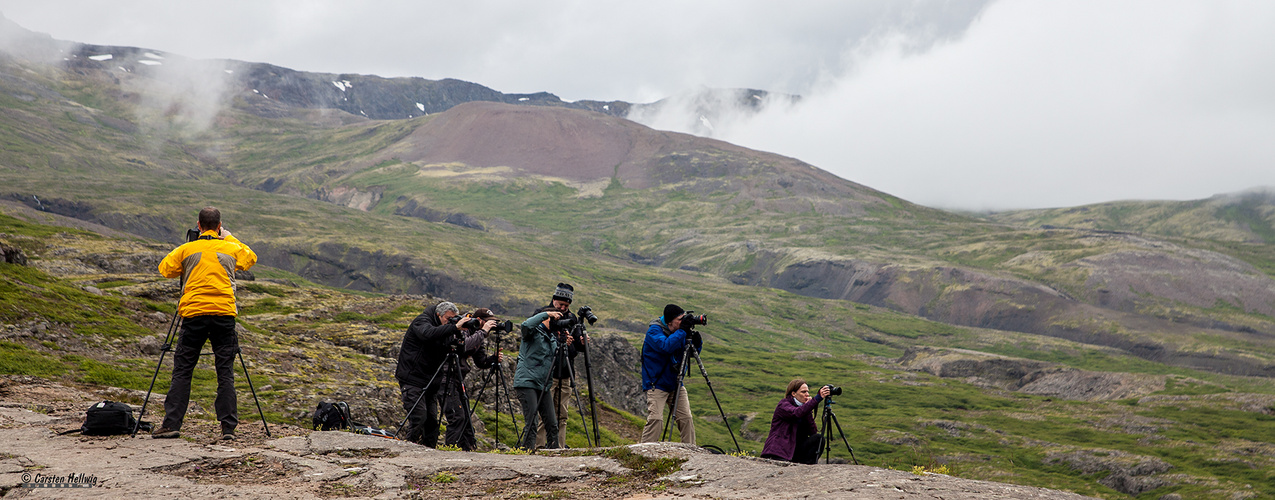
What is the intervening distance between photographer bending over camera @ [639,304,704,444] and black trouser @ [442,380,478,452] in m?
4.38

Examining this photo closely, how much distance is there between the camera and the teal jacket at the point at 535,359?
16.0 meters

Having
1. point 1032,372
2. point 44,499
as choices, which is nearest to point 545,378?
point 44,499

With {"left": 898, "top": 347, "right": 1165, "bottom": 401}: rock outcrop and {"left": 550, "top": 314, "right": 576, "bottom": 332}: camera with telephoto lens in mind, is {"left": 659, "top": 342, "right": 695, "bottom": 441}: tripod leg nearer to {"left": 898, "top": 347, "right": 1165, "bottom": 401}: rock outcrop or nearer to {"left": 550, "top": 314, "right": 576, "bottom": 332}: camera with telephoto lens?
{"left": 550, "top": 314, "right": 576, "bottom": 332}: camera with telephoto lens

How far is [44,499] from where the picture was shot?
31.5 feet

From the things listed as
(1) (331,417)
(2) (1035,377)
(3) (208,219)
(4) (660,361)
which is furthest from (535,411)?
(2) (1035,377)

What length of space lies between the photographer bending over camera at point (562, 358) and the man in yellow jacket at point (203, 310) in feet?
19.5

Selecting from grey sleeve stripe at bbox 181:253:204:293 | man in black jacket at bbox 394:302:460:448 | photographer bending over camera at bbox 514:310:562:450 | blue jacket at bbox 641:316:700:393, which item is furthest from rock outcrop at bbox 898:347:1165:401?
grey sleeve stripe at bbox 181:253:204:293

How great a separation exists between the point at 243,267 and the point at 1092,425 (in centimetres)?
15034

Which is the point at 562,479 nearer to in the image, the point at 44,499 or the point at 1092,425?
the point at 44,499

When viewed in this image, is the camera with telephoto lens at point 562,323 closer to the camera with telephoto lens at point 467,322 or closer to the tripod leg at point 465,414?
the camera with telephoto lens at point 467,322

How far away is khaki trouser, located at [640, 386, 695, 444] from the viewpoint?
16.4 m

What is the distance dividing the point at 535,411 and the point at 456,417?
275 centimetres

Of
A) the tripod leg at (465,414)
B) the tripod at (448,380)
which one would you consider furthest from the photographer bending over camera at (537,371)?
the tripod leg at (465,414)

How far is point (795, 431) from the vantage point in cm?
1454
